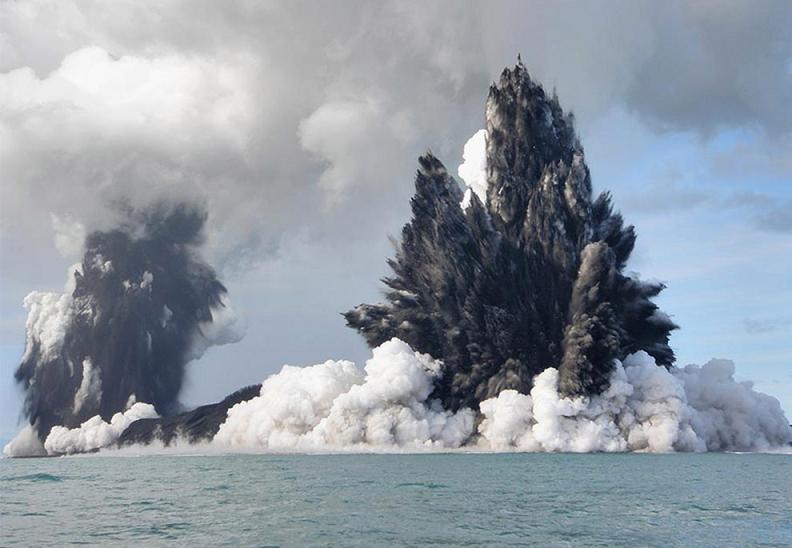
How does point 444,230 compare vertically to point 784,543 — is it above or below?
above

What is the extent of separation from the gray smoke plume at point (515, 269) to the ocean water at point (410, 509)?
256ft

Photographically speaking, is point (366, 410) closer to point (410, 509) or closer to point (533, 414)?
point (533, 414)

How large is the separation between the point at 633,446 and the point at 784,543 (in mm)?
120690

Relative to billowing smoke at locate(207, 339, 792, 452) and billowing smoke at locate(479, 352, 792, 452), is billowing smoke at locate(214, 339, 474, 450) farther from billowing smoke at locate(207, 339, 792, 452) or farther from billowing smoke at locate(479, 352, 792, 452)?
billowing smoke at locate(479, 352, 792, 452)

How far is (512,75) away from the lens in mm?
189125

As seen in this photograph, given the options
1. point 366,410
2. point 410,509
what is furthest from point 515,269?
point 410,509

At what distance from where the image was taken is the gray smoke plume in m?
172

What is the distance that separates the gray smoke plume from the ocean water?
7813cm

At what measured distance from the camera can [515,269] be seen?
180 m

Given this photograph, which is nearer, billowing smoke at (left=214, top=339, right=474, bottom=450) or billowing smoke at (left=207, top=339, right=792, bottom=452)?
billowing smoke at (left=207, top=339, right=792, bottom=452)

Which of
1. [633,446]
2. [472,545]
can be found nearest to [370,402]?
[633,446]

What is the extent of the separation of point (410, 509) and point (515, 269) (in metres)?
127

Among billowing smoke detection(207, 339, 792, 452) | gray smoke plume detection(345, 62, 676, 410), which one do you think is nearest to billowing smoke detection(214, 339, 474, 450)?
billowing smoke detection(207, 339, 792, 452)

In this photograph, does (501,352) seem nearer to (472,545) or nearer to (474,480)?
(474,480)
